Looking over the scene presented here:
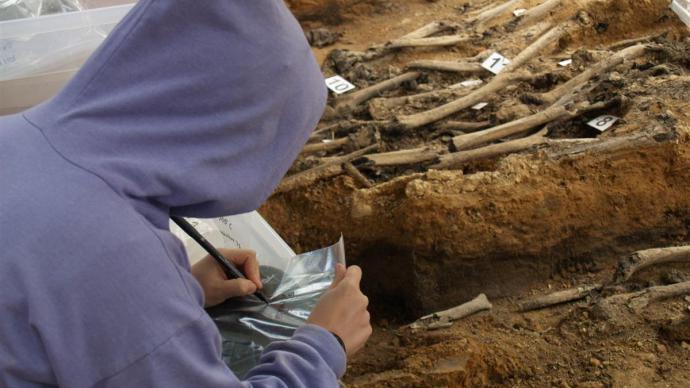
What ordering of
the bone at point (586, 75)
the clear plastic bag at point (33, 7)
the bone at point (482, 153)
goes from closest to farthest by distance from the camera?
the clear plastic bag at point (33, 7)
the bone at point (482, 153)
the bone at point (586, 75)

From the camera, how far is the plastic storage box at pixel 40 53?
329 centimetres

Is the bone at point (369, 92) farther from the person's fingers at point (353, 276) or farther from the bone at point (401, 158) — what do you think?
the person's fingers at point (353, 276)

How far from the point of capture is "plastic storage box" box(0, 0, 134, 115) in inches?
130

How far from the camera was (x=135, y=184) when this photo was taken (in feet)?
4.47

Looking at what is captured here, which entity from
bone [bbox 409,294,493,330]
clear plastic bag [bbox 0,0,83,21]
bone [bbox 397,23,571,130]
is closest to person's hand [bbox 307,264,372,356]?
bone [bbox 409,294,493,330]

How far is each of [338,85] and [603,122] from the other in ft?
6.09

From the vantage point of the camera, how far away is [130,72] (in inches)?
55.2

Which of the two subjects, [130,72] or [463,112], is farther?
[463,112]

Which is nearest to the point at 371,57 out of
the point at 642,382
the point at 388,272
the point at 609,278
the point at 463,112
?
the point at 463,112

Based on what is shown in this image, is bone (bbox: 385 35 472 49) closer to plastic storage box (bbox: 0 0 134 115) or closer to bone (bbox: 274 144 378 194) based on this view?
bone (bbox: 274 144 378 194)

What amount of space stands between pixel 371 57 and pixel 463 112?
4.91ft

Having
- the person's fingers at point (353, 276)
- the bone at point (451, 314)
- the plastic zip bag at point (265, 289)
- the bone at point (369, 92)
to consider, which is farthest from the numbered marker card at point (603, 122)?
the person's fingers at point (353, 276)

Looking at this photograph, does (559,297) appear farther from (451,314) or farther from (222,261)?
(222,261)

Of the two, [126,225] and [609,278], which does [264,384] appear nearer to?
[126,225]
